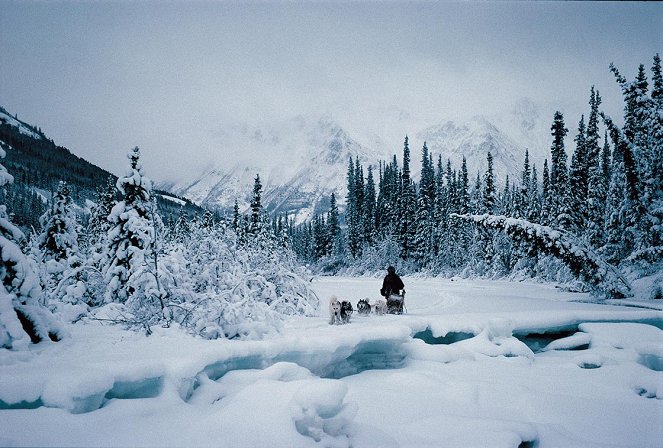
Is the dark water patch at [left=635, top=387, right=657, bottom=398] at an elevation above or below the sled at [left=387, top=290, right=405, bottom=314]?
below

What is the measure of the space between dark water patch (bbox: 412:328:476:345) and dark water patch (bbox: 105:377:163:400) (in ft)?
20.5

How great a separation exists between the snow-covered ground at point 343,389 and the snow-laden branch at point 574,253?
5699 mm

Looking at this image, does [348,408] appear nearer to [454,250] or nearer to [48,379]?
[48,379]

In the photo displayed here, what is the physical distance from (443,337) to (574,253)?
9.02 m

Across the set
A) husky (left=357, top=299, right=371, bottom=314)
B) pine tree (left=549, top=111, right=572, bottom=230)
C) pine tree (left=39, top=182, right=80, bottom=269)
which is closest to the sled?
husky (left=357, top=299, right=371, bottom=314)

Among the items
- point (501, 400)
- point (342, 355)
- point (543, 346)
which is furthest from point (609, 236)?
point (342, 355)

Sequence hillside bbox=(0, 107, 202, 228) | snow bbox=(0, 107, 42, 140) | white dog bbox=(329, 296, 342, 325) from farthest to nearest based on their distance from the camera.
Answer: snow bbox=(0, 107, 42, 140) < hillside bbox=(0, 107, 202, 228) < white dog bbox=(329, 296, 342, 325)

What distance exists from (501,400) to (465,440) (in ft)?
6.18

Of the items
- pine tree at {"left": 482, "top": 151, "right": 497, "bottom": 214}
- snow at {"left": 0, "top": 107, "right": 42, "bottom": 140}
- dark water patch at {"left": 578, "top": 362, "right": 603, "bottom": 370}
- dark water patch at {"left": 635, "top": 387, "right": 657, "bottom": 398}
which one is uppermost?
snow at {"left": 0, "top": 107, "right": 42, "bottom": 140}

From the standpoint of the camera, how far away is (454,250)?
157 ft

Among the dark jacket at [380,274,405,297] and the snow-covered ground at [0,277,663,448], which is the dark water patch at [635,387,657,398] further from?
the dark jacket at [380,274,405,297]

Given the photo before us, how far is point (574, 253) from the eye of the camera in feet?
49.7

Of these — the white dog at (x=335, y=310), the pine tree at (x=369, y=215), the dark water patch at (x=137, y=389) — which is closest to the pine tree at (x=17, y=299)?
the dark water patch at (x=137, y=389)

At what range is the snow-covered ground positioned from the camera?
163 inches
